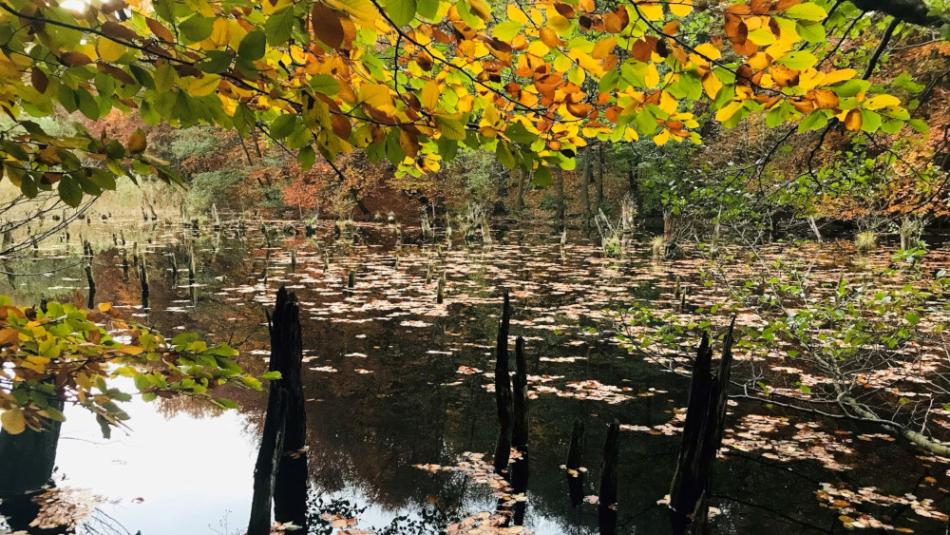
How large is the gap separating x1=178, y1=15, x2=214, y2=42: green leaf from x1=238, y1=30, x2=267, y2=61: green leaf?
0.56 ft

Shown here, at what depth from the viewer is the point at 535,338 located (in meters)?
12.2

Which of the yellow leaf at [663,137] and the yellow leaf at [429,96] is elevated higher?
the yellow leaf at [663,137]

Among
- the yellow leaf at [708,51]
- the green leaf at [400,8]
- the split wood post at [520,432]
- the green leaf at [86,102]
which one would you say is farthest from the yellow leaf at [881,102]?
the split wood post at [520,432]

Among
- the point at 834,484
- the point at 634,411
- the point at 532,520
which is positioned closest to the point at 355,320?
the point at 634,411

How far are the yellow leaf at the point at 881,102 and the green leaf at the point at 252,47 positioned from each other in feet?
6.99

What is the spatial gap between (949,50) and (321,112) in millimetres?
17623

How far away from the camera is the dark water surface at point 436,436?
6.50 meters

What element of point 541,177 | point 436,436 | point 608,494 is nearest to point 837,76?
point 541,177

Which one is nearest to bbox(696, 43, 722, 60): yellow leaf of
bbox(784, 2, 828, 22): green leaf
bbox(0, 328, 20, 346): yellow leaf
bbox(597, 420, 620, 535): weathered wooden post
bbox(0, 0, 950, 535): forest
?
bbox(0, 0, 950, 535): forest

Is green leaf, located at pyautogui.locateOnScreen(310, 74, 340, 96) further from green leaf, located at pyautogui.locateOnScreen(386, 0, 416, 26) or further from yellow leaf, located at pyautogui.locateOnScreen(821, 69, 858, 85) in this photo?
yellow leaf, located at pyautogui.locateOnScreen(821, 69, 858, 85)

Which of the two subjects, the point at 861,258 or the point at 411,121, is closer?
the point at 411,121

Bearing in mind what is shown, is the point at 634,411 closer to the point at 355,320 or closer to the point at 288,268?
the point at 355,320

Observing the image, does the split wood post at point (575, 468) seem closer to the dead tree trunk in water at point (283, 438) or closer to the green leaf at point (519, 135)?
the dead tree trunk in water at point (283, 438)

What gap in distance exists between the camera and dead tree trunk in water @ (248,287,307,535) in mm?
6199
